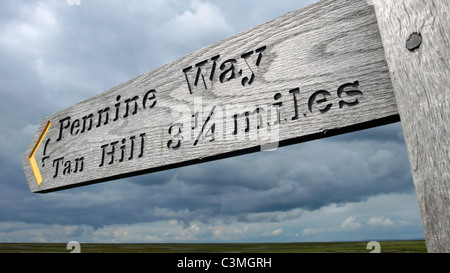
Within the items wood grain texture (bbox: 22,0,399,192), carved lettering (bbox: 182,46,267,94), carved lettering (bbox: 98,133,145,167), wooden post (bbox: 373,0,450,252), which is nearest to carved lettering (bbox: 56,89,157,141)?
wood grain texture (bbox: 22,0,399,192)

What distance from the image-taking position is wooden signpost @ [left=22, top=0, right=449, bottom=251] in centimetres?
106

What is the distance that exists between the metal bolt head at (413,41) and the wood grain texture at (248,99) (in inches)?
4.7

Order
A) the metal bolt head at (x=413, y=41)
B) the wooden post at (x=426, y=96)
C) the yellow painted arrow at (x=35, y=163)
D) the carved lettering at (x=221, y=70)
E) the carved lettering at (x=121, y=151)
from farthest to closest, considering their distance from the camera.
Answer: the yellow painted arrow at (x=35, y=163)
the carved lettering at (x=121, y=151)
the carved lettering at (x=221, y=70)
the metal bolt head at (x=413, y=41)
the wooden post at (x=426, y=96)

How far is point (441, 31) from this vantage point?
34.2 inches

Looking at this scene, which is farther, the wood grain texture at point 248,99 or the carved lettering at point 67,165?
the carved lettering at point 67,165

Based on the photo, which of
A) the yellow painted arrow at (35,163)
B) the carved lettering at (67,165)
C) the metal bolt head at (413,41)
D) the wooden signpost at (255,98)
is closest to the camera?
the metal bolt head at (413,41)

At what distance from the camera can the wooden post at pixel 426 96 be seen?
80 cm

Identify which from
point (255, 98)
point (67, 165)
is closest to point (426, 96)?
point (255, 98)

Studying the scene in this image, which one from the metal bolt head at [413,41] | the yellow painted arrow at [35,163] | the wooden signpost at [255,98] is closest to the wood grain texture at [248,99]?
→ the wooden signpost at [255,98]

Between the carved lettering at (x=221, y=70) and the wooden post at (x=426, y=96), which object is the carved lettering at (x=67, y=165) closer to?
the carved lettering at (x=221, y=70)

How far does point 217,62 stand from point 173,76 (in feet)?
0.93

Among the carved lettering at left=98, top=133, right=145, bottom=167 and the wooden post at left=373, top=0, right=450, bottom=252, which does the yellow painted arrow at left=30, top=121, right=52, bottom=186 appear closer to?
the carved lettering at left=98, top=133, right=145, bottom=167

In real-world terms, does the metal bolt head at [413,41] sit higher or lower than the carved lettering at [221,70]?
lower
